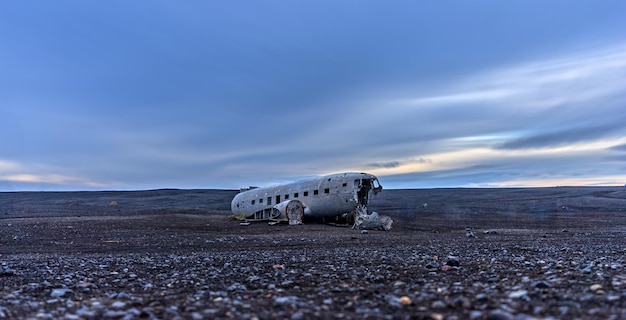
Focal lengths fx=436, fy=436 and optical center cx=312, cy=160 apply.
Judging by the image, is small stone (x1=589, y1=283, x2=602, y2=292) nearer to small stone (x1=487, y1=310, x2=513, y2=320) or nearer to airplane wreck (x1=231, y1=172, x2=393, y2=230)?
small stone (x1=487, y1=310, x2=513, y2=320)

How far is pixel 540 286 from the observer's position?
562 cm

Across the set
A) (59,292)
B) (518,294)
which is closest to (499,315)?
(518,294)

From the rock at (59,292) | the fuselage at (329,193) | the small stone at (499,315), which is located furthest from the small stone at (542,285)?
the fuselage at (329,193)

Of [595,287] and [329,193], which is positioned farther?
[329,193]

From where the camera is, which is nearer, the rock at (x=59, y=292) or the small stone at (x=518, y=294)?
the small stone at (x=518, y=294)

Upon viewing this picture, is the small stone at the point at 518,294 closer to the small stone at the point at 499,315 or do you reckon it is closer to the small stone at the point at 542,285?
the small stone at the point at 542,285

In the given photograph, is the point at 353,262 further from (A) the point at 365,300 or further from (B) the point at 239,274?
(A) the point at 365,300

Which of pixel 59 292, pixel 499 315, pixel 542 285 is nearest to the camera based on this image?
pixel 499 315

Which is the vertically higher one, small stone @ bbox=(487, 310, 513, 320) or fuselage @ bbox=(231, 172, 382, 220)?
fuselage @ bbox=(231, 172, 382, 220)

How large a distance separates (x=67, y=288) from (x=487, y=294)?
607 centimetres

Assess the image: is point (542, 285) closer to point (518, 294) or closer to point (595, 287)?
point (595, 287)

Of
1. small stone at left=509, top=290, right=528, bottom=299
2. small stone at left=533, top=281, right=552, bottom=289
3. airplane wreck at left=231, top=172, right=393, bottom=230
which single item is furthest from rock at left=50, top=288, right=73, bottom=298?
airplane wreck at left=231, top=172, right=393, bottom=230

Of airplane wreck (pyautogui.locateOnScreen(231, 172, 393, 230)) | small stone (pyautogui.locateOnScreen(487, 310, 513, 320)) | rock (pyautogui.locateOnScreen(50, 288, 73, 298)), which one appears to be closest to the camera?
small stone (pyautogui.locateOnScreen(487, 310, 513, 320))

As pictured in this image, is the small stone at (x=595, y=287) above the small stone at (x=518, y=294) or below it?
below
